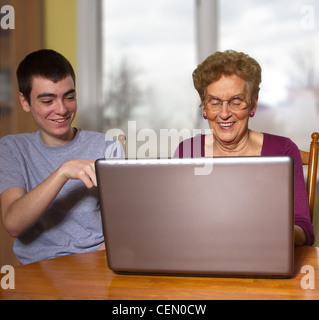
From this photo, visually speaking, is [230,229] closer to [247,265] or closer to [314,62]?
[247,265]

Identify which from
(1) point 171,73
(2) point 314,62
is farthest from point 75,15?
(2) point 314,62

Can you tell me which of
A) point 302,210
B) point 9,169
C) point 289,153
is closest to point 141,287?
point 302,210

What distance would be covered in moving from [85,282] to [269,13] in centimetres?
212

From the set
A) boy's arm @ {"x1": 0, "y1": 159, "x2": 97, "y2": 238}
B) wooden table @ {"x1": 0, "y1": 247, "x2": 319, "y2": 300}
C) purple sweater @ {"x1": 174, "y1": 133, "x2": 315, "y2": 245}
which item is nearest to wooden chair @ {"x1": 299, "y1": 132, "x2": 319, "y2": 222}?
purple sweater @ {"x1": 174, "y1": 133, "x2": 315, "y2": 245}

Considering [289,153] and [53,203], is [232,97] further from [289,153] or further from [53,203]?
[53,203]

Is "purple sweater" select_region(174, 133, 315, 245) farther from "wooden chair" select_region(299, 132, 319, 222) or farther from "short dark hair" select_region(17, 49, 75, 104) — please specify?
"short dark hair" select_region(17, 49, 75, 104)

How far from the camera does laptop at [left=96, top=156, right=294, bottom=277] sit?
75 centimetres

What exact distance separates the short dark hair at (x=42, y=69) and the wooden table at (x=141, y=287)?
711mm

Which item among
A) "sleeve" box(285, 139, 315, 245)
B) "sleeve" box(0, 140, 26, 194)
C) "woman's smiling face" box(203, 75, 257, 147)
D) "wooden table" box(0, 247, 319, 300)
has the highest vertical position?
"woman's smiling face" box(203, 75, 257, 147)

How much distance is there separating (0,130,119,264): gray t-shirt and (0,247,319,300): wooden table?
1.25 feet

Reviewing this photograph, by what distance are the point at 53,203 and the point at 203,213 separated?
0.73m

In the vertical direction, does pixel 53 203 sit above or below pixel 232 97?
below

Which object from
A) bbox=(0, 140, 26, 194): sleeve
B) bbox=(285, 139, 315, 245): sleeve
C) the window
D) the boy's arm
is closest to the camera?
the boy's arm

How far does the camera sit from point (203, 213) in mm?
776
